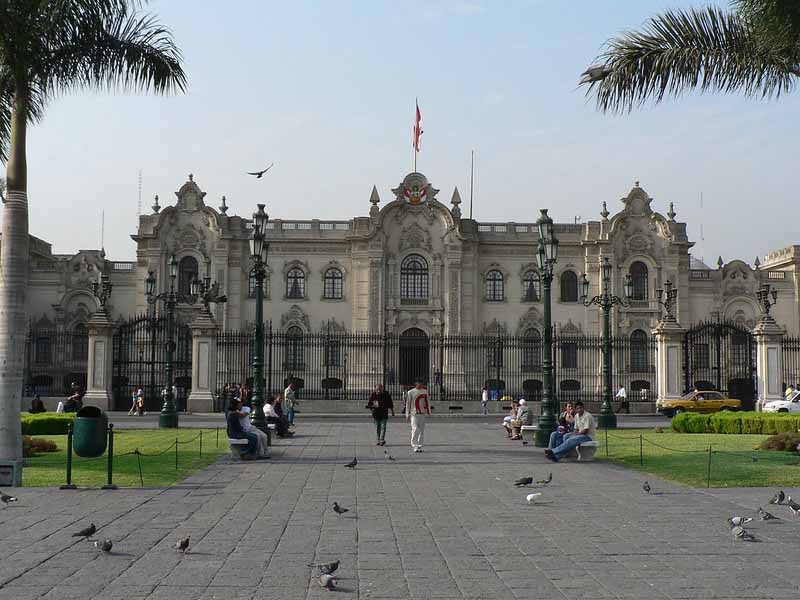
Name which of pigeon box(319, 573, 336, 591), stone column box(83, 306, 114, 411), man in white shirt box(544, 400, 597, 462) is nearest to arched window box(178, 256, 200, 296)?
stone column box(83, 306, 114, 411)

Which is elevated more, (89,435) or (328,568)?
(89,435)

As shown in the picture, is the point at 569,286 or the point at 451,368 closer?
the point at 451,368

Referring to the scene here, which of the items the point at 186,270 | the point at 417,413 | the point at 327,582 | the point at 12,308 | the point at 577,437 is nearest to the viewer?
the point at 327,582

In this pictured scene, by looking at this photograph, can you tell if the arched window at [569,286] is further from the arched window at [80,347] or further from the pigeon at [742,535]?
the pigeon at [742,535]

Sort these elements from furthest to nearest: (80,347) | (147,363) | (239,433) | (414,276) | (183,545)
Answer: (414,276) → (80,347) → (147,363) → (239,433) → (183,545)

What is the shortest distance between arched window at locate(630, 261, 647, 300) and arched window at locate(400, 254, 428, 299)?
11.7 metres

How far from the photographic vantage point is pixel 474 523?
9625 millimetres

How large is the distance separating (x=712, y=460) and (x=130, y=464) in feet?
32.9

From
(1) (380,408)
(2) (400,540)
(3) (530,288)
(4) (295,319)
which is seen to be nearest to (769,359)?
→ (1) (380,408)

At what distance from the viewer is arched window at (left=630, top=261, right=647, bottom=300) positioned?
2035 inches

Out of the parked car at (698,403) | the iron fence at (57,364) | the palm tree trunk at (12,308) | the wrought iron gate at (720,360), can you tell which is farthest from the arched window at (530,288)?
the palm tree trunk at (12,308)

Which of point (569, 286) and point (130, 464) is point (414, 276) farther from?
point (130, 464)

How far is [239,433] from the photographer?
1623 centimetres

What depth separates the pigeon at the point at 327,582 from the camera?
6.73 meters
